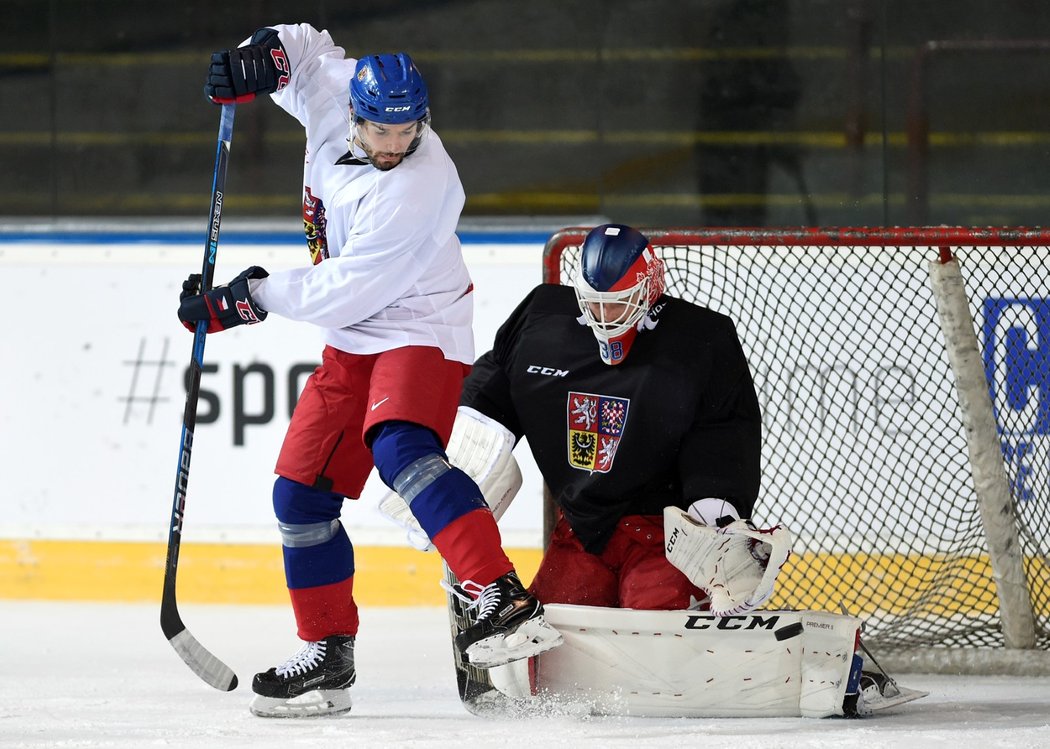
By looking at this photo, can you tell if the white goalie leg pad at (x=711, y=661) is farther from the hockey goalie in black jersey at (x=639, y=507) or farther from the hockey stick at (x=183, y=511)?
the hockey stick at (x=183, y=511)

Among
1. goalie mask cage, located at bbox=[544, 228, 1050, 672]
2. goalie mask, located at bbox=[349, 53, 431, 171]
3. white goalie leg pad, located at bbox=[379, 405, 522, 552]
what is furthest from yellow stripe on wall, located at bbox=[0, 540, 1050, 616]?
goalie mask, located at bbox=[349, 53, 431, 171]

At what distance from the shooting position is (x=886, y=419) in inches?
133

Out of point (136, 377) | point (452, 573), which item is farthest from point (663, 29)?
point (452, 573)

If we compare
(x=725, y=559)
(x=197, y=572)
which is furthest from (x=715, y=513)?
(x=197, y=572)

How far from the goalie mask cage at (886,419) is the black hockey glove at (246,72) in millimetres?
852

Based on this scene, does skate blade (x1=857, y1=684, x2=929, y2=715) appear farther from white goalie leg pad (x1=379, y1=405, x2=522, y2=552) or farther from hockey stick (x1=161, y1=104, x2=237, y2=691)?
hockey stick (x1=161, y1=104, x2=237, y2=691)

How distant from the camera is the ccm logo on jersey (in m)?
2.60

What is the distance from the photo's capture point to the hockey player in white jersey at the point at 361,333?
2.33m

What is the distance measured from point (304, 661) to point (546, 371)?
27.0 inches

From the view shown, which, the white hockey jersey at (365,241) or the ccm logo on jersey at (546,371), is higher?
the white hockey jersey at (365,241)

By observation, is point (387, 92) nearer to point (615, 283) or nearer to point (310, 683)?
point (615, 283)

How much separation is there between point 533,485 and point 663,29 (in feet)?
4.62

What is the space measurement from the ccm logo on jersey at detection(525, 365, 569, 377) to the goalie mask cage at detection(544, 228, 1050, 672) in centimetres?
59

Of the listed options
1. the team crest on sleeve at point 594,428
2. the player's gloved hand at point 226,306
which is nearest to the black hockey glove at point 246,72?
the player's gloved hand at point 226,306
